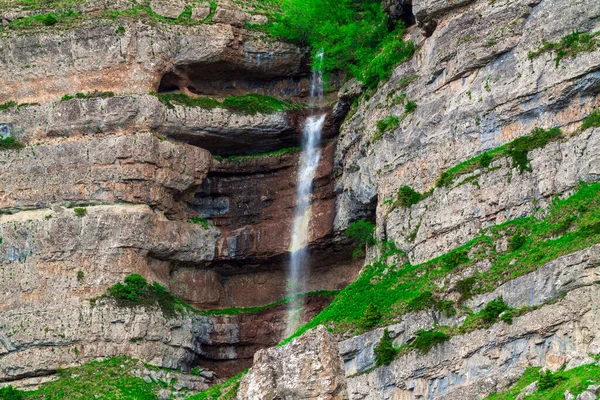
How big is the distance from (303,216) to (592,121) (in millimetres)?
25532

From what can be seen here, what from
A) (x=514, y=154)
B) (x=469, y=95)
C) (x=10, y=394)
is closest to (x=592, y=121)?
(x=514, y=154)

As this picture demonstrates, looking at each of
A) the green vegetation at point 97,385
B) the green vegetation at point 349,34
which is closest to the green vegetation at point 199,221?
the green vegetation at point 97,385

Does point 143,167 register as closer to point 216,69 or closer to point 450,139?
point 216,69

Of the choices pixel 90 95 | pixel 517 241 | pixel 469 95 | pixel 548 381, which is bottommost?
pixel 548 381

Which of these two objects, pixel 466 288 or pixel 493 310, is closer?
pixel 493 310

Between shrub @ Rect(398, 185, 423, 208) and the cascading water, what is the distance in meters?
12.2

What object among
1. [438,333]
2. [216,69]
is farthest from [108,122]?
[438,333]

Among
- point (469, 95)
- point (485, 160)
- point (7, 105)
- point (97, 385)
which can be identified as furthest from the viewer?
point (7, 105)

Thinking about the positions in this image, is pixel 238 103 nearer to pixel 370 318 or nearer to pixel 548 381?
pixel 370 318

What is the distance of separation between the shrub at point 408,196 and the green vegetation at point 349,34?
9.11 meters

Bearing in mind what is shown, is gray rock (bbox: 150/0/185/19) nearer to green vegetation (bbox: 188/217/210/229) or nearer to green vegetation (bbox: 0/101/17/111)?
green vegetation (bbox: 0/101/17/111)

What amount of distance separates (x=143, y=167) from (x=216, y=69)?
31.9 feet

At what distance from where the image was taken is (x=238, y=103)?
8331cm

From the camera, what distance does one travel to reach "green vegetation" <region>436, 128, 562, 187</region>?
60438 mm
